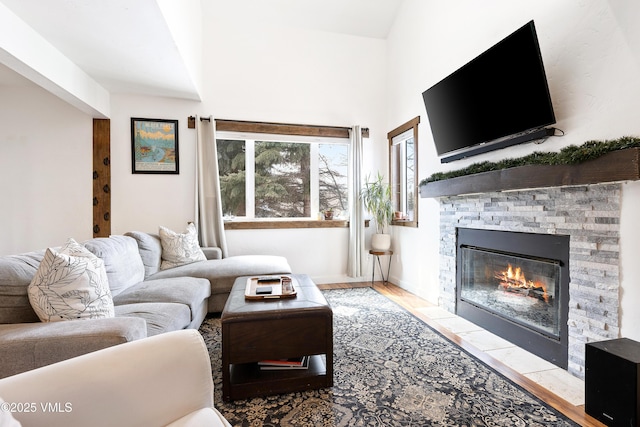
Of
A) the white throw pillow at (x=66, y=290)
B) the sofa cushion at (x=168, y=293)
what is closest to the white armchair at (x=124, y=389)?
the white throw pillow at (x=66, y=290)

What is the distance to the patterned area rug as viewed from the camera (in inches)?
60.9

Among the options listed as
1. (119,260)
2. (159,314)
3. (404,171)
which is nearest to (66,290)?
(159,314)

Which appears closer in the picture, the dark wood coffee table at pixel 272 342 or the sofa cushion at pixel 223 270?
the dark wood coffee table at pixel 272 342

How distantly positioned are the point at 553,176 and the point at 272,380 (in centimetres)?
206

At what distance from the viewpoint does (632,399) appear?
1371 millimetres

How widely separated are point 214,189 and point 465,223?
286 centimetres

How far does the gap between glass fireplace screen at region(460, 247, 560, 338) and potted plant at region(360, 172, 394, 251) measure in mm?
1291

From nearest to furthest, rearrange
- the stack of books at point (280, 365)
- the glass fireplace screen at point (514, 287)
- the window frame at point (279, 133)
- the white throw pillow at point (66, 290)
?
the white throw pillow at point (66, 290) → the stack of books at point (280, 365) → the glass fireplace screen at point (514, 287) → the window frame at point (279, 133)

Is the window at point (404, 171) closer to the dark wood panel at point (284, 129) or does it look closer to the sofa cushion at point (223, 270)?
the dark wood panel at point (284, 129)

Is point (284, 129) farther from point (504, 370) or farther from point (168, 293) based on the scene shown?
point (504, 370)

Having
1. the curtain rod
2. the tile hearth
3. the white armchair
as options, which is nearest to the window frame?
the curtain rod

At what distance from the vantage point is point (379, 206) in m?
4.24

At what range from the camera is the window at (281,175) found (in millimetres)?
4227

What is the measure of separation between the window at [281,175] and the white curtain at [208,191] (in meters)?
0.23
